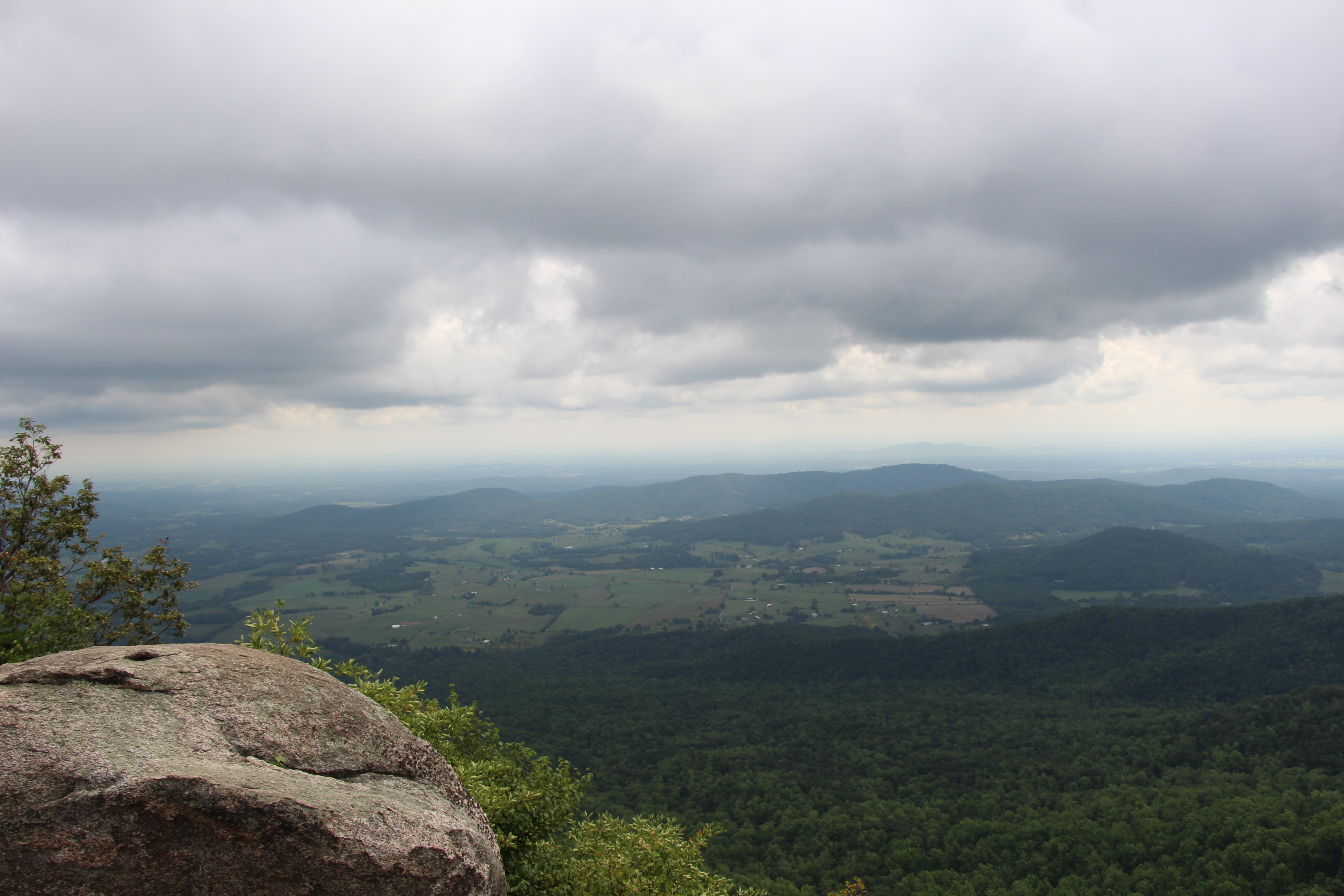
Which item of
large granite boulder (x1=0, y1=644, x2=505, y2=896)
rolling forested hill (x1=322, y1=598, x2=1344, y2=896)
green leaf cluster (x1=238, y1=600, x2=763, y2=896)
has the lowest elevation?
rolling forested hill (x1=322, y1=598, x2=1344, y2=896)

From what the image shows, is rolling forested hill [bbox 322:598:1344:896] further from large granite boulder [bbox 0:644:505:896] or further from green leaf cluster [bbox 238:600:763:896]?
large granite boulder [bbox 0:644:505:896]

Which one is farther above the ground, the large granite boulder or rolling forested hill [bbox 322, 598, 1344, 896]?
the large granite boulder

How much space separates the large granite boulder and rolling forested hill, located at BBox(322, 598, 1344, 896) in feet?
167

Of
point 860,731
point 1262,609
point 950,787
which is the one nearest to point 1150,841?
point 950,787

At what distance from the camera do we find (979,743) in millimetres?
90562

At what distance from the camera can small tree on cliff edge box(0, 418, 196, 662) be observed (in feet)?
66.0

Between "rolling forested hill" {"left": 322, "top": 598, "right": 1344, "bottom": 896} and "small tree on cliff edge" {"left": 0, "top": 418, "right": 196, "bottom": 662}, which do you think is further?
"rolling forested hill" {"left": 322, "top": 598, "right": 1344, "bottom": 896}

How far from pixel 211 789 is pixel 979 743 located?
4150 inches

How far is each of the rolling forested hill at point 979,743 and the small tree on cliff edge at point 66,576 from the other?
49.3 meters

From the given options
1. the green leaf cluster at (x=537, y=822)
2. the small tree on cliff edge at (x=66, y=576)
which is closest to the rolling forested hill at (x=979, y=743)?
the green leaf cluster at (x=537, y=822)

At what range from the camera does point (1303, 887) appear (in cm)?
4562

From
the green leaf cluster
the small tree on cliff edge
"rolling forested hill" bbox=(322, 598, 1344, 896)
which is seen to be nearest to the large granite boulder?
the green leaf cluster

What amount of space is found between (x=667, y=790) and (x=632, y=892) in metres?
68.4

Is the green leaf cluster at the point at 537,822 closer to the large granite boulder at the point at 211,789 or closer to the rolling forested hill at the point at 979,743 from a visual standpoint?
the large granite boulder at the point at 211,789
